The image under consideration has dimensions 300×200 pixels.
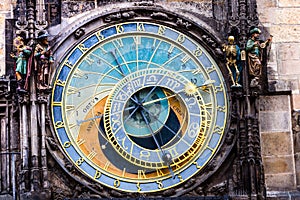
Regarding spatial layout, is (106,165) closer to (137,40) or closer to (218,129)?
(218,129)

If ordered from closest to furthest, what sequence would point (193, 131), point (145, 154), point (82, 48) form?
point (145, 154) < point (193, 131) < point (82, 48)

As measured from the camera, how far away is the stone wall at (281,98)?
551 inches

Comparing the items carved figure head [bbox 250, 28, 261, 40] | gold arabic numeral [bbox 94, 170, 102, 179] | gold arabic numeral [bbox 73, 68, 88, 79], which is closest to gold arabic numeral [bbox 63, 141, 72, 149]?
gold arabic numeral [bbox 94, 170, 102, 179]

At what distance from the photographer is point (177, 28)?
1423 cm

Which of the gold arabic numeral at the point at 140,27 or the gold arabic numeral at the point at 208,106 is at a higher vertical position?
the gold arabic numeral at the point at 140,27

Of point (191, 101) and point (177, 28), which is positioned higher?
point (177, 28)

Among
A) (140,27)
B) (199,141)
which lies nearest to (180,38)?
(140,27)

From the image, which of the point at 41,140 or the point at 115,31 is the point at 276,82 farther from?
the point at 41,140

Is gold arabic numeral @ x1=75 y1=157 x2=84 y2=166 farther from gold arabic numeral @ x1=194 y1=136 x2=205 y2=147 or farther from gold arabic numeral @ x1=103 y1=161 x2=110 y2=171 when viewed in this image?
gold arabic numeral @ x1=194 y1=136 x2=205 y2=147

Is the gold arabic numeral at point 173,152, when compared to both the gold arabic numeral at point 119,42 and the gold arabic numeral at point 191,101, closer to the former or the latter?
the gold arabic numeral at point 191,101

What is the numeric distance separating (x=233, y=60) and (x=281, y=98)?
0.78m

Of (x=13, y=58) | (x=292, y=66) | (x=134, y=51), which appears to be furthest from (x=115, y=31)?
(x=292, y=66)

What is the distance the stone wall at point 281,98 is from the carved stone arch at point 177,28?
0.50m

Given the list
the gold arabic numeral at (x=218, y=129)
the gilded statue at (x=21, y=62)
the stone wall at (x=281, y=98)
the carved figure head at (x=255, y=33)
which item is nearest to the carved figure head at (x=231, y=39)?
the carved figure head at (x=255, y=33)
